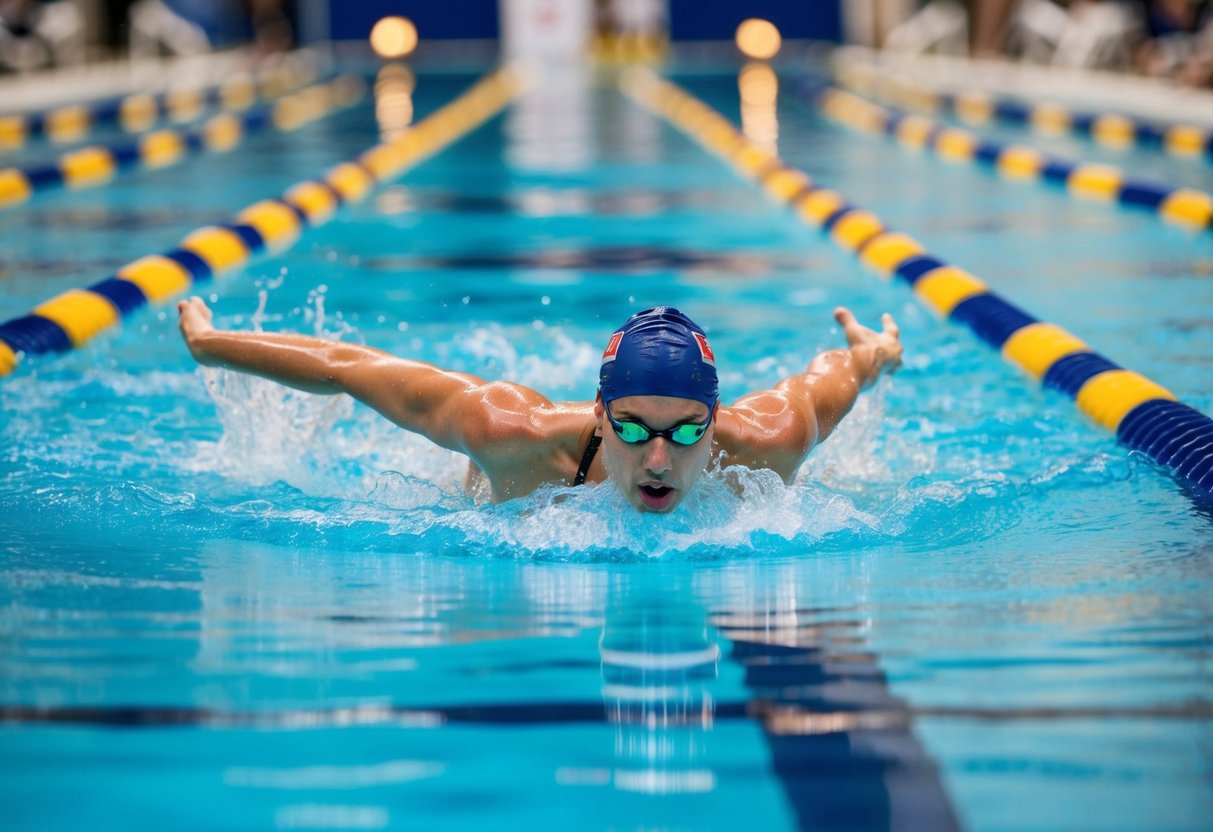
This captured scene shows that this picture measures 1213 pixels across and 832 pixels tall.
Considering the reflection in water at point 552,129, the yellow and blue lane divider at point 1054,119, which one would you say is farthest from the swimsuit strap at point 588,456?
the yellow and blue lane divider at point 1054,119

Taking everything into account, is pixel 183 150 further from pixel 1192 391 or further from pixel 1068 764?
pixel 1068 764

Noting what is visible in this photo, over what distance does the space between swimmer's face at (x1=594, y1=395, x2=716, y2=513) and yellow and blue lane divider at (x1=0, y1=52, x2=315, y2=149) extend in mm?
9778

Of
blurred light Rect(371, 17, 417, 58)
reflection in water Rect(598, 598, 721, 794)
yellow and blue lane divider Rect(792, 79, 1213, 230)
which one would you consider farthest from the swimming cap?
blurred light Rect(371, 17, 417, 58)

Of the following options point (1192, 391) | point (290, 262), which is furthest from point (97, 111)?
point (1192, 391)

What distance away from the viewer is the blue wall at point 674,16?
2675 cm

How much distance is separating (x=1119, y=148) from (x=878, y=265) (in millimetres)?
4894

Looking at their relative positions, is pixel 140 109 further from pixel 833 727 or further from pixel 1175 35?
pixel 833 727

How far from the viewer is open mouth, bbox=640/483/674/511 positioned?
119 inches

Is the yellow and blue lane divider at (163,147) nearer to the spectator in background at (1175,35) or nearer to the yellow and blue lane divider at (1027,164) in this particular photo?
the yellow and blue lane divider at (1027,164)

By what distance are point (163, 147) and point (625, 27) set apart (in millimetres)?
15739

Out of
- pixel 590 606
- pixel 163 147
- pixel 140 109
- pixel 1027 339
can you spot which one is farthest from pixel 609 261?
pixel 140 109

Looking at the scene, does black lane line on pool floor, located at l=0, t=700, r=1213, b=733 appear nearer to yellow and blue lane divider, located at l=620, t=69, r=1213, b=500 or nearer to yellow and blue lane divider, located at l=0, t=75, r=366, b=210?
yellow and blue lane divider, located at l=620, t=69, r=1213, b=500

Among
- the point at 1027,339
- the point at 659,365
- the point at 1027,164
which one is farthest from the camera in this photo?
the point at 1027,164

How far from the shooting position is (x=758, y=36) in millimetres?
26859
